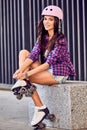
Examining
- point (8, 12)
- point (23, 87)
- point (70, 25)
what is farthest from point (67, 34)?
point (23, 87)

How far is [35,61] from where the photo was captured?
4746 mm

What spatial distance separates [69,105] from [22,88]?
0.53 metres

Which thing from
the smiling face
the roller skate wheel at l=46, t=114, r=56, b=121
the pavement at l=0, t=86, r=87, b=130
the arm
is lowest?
the pavement at l=0, t=86, r=87, b=130

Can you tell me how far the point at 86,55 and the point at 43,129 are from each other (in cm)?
360

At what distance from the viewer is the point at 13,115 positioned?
18.7 ft

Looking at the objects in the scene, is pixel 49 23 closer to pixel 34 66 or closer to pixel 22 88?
pixel 34 66

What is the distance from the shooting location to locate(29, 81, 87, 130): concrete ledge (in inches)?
178

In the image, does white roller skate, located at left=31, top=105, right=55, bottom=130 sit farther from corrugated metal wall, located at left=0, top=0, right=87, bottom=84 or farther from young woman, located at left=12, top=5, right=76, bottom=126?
corrugated metal wall, located at left=0, top=0, right=87, bottom=84

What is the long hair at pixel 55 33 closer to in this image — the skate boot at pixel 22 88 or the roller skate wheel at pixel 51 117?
the skate boot at pixel 22 88

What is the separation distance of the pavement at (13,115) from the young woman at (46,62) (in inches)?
14.2

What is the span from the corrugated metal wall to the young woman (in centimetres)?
321

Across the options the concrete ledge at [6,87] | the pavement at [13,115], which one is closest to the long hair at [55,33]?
the pavement at [13,115]

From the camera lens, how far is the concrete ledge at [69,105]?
4.52 meters

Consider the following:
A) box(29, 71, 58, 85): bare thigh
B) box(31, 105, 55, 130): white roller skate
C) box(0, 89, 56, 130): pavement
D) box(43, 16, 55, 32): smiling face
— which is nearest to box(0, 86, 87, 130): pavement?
box(0, 89, 56, 130): pavement
